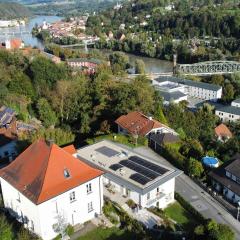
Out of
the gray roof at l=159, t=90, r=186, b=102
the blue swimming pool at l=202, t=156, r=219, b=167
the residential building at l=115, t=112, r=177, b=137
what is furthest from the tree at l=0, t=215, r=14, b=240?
the gray roof at l=159, t=90, r=186, b=102

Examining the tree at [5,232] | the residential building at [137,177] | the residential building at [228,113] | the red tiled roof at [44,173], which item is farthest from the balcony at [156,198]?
the residential building at [228,113]

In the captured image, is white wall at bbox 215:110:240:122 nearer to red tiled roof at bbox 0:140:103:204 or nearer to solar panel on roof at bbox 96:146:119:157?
solar panel on roof at bbox 96:146:119:157

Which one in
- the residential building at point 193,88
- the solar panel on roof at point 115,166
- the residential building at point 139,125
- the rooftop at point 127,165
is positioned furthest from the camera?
the residential building at point 193,88

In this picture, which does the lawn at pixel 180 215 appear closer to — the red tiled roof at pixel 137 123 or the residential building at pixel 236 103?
the red tiled roof at pixel 137 123

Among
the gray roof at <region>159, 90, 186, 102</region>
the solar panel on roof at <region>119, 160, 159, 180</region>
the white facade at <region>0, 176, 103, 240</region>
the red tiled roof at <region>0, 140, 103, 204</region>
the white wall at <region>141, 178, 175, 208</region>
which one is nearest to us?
the red tiled roof at <region>0, 140, 103, 204</region>

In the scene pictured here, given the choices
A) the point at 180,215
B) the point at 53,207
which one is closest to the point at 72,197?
the point at 53,207

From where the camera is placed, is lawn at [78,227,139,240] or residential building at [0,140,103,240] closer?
residential building at [0,140,103,240]
